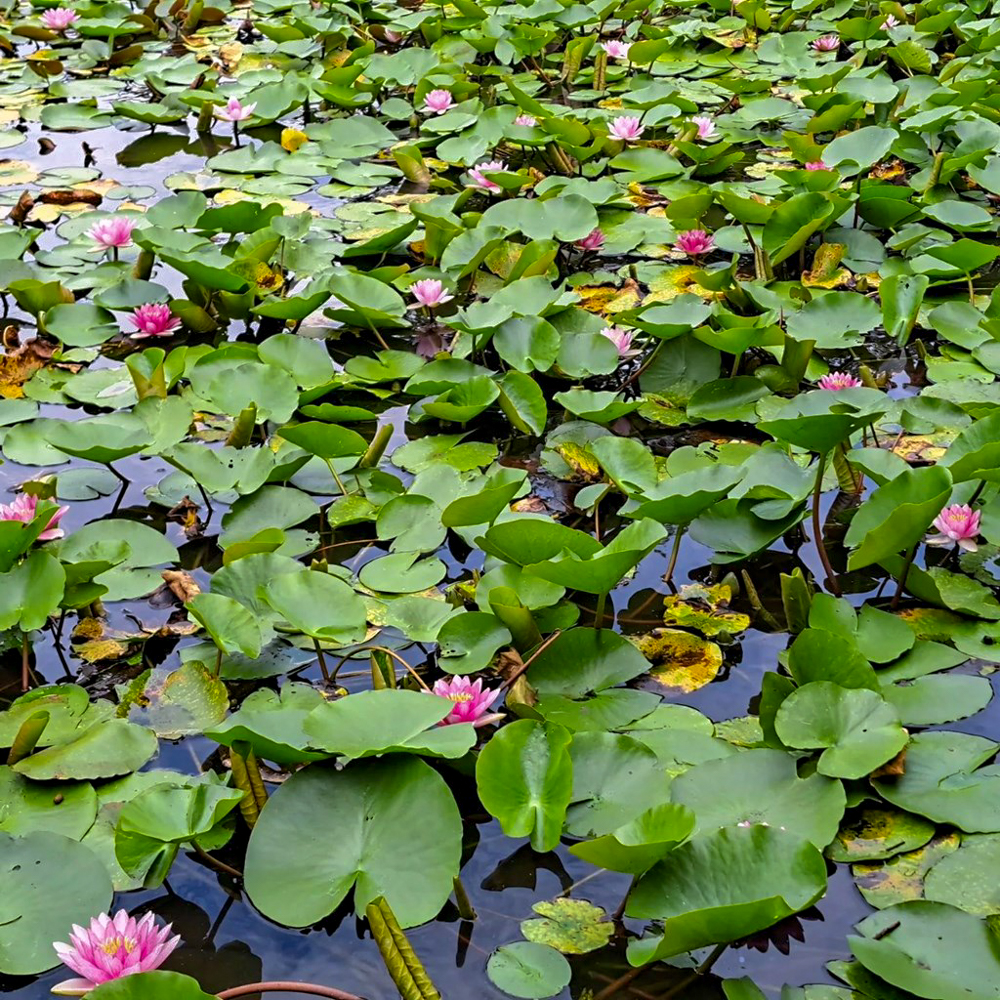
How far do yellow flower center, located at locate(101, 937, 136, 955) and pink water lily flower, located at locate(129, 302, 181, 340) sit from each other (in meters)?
2.09

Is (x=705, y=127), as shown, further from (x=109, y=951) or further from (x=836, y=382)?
(x=109, y=951)

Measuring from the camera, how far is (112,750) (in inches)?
72.6

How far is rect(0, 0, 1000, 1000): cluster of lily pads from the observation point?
61.8 inches

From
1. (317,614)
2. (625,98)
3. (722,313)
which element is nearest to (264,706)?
(317,614)

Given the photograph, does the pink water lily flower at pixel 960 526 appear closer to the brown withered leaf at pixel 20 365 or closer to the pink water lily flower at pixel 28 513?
the pink water lily flower at pixel 28 513

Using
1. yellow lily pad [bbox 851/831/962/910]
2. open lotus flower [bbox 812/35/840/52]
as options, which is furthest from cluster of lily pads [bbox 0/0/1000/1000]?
open lotus flower [bbox 812/35/840/52]

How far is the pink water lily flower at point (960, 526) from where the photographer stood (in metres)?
2.14

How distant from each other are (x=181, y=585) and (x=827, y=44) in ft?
14.4

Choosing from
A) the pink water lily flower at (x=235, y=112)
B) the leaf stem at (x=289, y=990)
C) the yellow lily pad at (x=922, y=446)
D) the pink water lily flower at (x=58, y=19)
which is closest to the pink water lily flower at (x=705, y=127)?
the pink water lily flower at (x=235, y=112)

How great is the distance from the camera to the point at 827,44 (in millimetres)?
5285

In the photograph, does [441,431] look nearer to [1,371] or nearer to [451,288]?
[451,288]

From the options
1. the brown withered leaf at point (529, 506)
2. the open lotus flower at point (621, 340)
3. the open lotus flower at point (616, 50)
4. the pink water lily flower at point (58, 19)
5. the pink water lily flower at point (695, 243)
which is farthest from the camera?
the pink water lily flower at point (58, 19)

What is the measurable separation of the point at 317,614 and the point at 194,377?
1.11m

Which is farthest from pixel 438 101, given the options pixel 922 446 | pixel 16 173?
pixel 922 446
